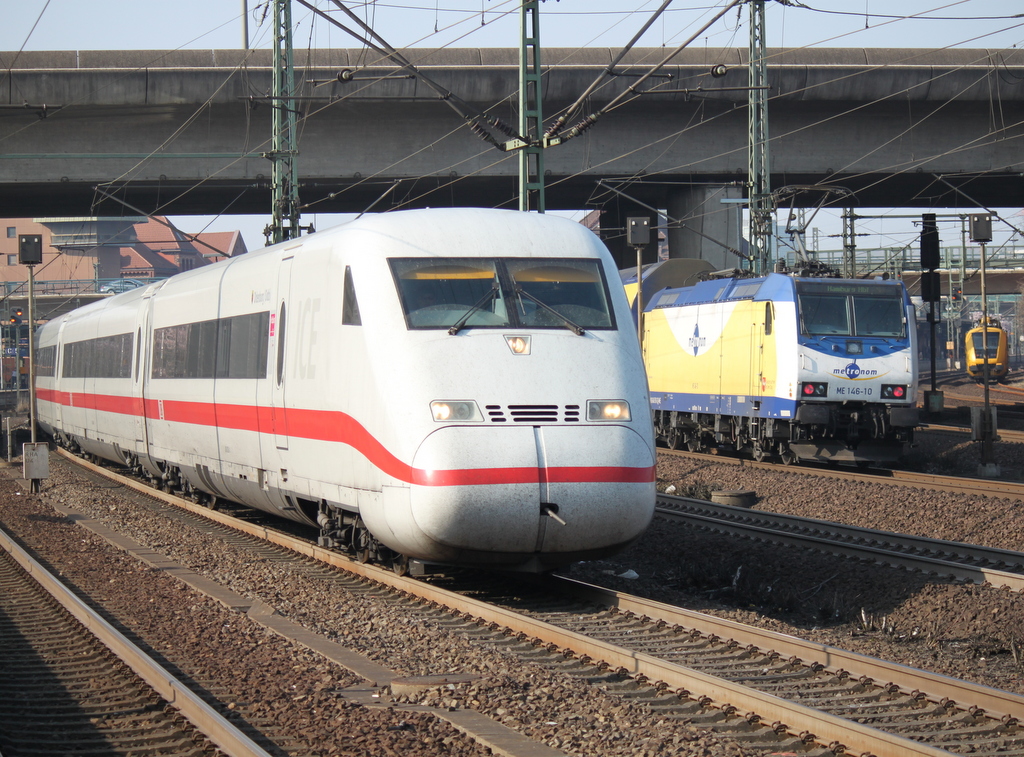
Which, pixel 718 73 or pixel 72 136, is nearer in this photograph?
pixel 718 73

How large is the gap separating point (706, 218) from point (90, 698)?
2821 centimetres

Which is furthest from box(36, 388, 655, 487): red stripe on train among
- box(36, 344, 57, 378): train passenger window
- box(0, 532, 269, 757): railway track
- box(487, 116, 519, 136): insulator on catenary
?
box(36, 344, 57, 378): train passenger window

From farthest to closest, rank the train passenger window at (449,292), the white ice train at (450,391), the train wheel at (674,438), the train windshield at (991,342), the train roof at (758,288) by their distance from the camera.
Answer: the train windshield at (991,342), the train wheel at (674,438), the train roof at (758,288), the train passenger window at (449,292), the white ice train at (450,391)

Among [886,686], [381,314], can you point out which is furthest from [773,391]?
[886,686]

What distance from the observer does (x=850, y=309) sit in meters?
18.3

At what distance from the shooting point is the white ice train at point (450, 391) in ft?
25.6

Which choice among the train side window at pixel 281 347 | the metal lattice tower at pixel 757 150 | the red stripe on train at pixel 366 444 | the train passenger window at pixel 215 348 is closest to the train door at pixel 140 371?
the train passenger window at pixel 215 348

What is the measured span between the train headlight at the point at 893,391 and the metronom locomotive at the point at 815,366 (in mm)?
16

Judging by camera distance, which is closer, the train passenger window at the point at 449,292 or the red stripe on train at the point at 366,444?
the red stripe on train at the point at 366,444

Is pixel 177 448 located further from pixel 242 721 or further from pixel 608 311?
pixel 242 721

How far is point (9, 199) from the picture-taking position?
3369 centimetres

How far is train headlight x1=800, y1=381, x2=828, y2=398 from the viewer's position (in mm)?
17922

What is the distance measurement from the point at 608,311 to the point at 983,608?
3745 mm

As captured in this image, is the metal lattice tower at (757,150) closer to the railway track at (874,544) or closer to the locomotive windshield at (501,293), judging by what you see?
the railway track at (874,544)
